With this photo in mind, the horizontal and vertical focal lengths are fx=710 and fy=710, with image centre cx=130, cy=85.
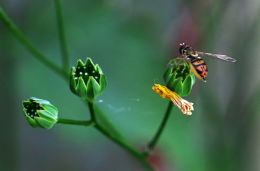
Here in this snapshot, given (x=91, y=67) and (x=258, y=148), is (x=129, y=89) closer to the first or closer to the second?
(x=91, y=67)

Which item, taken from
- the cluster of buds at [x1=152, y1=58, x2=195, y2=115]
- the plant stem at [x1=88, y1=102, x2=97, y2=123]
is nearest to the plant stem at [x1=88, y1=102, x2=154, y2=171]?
the plant stem at [x1=88, y1=102, x2=97, y2=123]

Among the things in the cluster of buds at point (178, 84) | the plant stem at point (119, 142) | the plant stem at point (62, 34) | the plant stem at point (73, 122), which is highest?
the plant stem at point (62, 34)

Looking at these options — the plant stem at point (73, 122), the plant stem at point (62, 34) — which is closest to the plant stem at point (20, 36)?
the plant stem at point (62, 34)

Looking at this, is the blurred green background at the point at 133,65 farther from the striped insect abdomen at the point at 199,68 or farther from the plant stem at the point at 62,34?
the striped insect abdomen at the point at 199,68

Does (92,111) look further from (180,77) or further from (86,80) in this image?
(180,77)

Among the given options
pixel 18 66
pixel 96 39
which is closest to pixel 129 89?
pixel 96 39

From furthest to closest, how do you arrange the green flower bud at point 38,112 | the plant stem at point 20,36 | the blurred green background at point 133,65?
1. the blurred green background at point 133,65
2. the plant stem at point 20,36
3. the green flower bud at point 38,112
